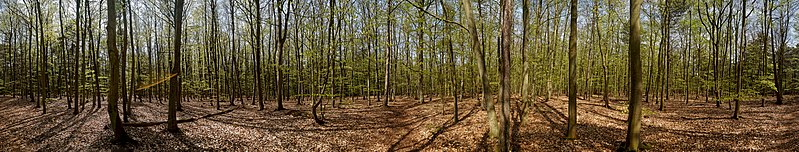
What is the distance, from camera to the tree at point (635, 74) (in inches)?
272

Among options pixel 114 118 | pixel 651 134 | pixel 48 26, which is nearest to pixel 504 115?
pixel 651 134

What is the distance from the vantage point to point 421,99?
22.5m

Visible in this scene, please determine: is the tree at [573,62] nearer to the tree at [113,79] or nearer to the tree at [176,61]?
the tree at [176,61]

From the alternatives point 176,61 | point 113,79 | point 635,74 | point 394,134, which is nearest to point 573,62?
point 635,74

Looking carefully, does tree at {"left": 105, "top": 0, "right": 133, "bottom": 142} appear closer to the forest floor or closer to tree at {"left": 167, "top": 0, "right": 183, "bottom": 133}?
the forest floor

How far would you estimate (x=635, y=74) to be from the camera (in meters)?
7.11

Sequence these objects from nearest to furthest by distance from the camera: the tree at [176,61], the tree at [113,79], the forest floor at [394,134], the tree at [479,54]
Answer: the tree at [479,54] → the tree at [113,79] → the forest floor at [394,134] → the tree at [176,61]

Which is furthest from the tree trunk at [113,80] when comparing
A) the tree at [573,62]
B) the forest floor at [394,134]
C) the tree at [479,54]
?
the tree at [573,62]

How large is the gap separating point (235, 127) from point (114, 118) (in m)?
4.43

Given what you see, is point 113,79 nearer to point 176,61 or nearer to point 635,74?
point 176,61

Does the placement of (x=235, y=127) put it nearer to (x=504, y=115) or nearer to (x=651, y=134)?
(x=504, y=115)

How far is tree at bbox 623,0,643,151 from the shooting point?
690 cm

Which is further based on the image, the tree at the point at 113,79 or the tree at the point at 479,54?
the tree at the point at 113,79

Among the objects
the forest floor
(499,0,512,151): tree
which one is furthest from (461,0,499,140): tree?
the forest floor
